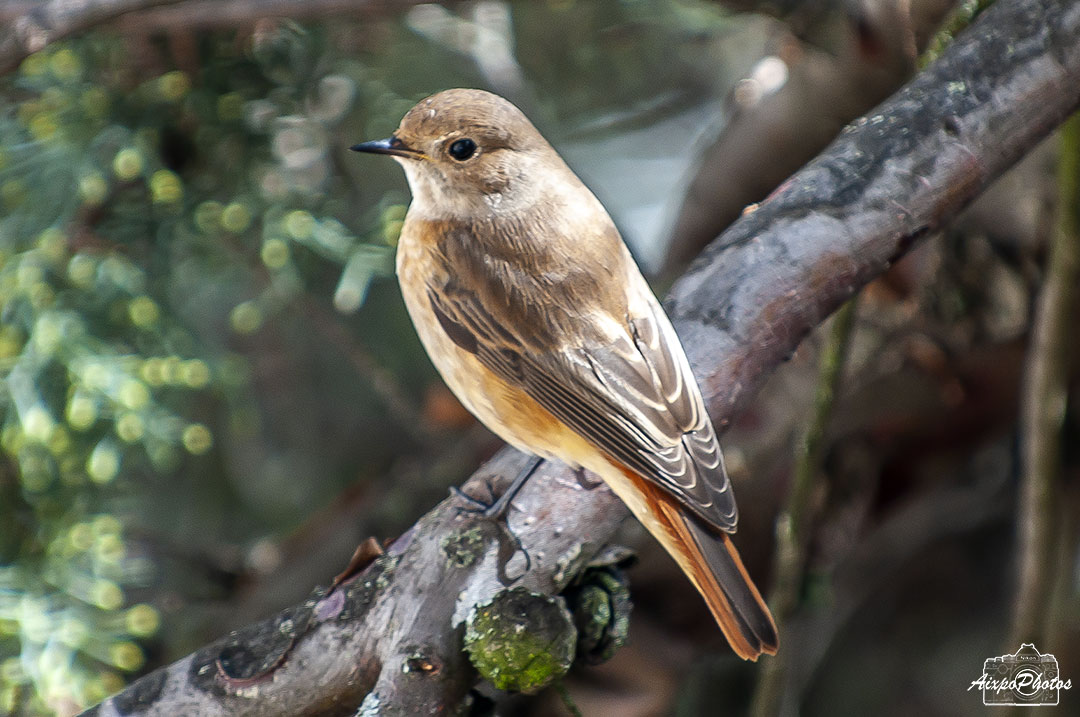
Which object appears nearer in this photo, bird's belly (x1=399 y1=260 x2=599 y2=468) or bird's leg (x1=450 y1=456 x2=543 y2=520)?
bird's leg (x1=450 y1=456 x2=543 y2=520)

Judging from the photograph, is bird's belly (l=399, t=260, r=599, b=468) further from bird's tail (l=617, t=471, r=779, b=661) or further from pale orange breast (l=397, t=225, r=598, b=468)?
bird's tail (l=617, t=471, r=779, b=661)

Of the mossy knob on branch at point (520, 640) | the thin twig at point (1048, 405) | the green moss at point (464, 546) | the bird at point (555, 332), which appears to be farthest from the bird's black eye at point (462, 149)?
the thin twig at point (1048, 405)

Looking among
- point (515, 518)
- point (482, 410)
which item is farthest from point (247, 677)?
point (482, 410)

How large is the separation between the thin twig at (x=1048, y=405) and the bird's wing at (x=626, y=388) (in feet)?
3.68

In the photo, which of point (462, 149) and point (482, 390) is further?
point (462, 149)

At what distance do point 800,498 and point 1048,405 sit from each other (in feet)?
2.13

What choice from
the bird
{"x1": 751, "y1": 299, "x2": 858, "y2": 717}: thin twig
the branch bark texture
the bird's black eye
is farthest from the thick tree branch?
the branch bark texture

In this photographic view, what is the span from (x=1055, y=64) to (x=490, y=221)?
1.17 metres

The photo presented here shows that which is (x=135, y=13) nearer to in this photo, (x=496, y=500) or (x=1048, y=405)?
(x=496, y=500)

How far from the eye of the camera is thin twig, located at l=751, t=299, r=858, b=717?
2.47 m

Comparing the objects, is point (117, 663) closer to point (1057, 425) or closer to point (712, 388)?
point (712, 388)

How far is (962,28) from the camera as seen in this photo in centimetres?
228

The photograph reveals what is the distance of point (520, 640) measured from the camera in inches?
58.9

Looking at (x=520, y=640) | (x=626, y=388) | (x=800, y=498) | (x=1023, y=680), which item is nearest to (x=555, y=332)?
(x=626, y=388)
